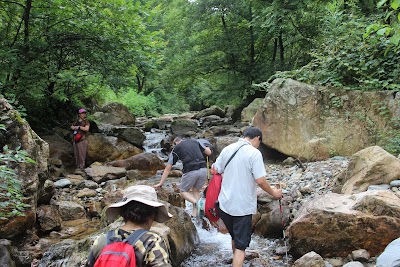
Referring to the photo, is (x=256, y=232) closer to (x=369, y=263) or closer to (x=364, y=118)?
(x=369, y=263)

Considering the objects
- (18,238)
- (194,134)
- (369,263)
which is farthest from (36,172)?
(194,134)

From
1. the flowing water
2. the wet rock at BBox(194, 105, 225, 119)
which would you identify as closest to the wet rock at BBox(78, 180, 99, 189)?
the flowing water

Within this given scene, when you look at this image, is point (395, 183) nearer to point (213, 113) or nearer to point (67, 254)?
point (67, 254)

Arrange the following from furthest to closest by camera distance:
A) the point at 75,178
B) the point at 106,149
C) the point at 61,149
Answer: the point at 106,149
the point at 61,149
the point at 75,178

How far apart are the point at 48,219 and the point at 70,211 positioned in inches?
32.9

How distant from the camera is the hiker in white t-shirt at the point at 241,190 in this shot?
13.9 feet

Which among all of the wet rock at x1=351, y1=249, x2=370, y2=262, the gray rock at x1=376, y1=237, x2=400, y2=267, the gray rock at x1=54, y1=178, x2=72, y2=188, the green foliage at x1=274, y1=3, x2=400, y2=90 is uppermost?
the green foliage at x1=274, y1=3, x2=400, y2=90

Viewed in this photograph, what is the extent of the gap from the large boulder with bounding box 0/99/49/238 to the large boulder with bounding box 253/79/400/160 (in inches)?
257

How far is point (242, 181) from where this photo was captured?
4.25 meters

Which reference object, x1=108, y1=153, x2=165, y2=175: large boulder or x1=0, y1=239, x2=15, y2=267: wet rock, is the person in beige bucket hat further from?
x1=108, y1=153, x2=165, y2=175: large boulder

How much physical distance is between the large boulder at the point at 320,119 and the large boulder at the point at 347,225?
4.61 m

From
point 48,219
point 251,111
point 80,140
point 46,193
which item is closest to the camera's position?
point 48,219

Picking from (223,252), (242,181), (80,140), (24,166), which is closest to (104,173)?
(80,140)

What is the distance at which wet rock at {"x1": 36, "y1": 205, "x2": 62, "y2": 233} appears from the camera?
22.0 ft
